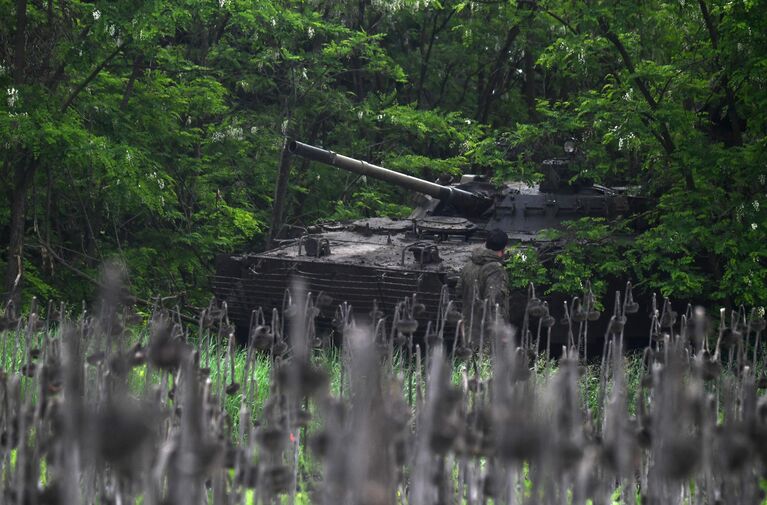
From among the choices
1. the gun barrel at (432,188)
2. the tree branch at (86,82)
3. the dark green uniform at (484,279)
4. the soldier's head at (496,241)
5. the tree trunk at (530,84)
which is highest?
the tree trunk at (530,84)

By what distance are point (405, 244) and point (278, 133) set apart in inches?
247

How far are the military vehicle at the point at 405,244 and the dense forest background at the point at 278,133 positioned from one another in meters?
0.53

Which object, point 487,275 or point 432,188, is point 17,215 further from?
point 487,275

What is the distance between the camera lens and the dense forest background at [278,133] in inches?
399

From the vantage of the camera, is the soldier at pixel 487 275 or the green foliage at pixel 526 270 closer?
the soldier at pixel 487 275

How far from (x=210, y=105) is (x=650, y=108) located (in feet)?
19.9

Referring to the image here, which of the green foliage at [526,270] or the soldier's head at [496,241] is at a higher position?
the soldier's head at [496,241]


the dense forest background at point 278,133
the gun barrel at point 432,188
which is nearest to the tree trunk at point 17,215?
the dense forest background at point 278,133

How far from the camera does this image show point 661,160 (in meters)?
11.0

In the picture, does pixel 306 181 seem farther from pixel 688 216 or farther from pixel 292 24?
pixel 688 216

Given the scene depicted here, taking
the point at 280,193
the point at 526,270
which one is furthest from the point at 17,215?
the point at 280,193

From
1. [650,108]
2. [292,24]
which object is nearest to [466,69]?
[292,24]

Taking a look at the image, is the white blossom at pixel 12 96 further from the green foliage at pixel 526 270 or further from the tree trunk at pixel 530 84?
the tree trunk at pixel 530 84

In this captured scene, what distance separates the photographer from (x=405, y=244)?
12047 millimetres
